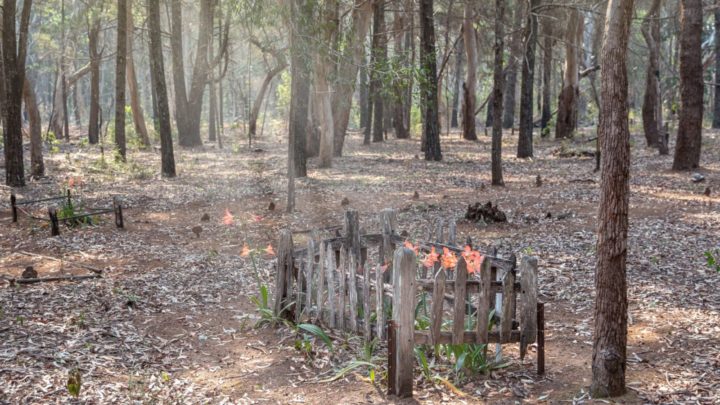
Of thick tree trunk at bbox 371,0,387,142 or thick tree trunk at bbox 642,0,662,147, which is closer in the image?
thick tree trunk at bbox 371,0,387,142

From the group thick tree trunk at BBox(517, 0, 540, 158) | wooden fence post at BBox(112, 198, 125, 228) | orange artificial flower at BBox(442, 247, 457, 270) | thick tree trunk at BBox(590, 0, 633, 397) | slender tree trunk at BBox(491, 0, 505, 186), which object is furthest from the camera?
thick tree trunk at BBox(517, 0, 540, 158)

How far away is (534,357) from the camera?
234 inches

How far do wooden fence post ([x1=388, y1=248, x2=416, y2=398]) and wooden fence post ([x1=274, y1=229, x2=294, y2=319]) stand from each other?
73.4 inches

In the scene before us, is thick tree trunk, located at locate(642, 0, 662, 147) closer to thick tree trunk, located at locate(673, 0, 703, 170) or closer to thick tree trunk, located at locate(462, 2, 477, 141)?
thick tree trunk, located at locate(673, 0, 703, 170)

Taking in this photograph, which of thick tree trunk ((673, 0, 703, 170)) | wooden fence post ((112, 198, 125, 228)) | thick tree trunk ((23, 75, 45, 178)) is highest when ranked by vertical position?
thick tree trunk ((673, 0, 703, 170))

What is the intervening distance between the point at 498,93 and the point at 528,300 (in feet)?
35.0

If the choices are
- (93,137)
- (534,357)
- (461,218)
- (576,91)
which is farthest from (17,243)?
(576,91)

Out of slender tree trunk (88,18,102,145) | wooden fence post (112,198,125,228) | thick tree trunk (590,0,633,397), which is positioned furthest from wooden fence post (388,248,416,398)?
slender tree trunk (88,18,102,145)

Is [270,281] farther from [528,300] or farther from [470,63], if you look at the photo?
[470,63]

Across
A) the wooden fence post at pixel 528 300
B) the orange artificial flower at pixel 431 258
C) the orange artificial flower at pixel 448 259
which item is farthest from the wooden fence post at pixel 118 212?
the wooden fence post at pixel 528 300

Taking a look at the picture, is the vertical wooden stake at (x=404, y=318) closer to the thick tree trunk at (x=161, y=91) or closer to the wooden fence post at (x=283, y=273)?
the wooden fence post at (x=283, y=273)

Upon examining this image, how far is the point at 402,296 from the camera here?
511 cm

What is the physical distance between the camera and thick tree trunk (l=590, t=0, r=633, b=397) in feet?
15.3

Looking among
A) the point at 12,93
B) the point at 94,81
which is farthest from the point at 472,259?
the point at 94,81
